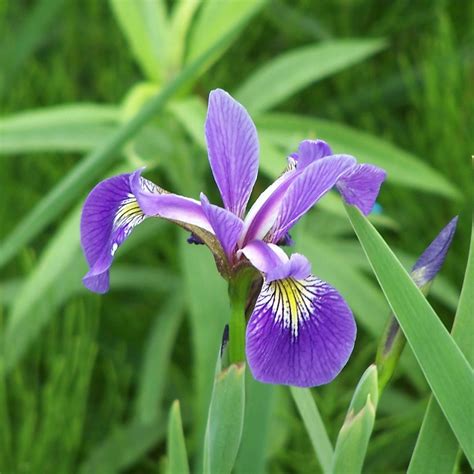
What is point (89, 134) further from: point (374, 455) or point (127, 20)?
point (374, 455)

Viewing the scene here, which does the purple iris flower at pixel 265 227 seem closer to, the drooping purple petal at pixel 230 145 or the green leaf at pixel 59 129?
the drooping purple petal at pixel 230 145

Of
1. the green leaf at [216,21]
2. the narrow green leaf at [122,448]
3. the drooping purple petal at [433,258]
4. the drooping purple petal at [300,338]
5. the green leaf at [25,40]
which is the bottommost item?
the drooping purple petal at [300,338]

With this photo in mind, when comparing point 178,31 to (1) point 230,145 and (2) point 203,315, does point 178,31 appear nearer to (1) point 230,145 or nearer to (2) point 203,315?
(2) point 203,315

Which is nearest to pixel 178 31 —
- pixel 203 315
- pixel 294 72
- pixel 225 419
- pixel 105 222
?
pixel 294 72

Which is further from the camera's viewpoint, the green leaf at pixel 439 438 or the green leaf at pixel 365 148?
the green leaf at pixel 365 148

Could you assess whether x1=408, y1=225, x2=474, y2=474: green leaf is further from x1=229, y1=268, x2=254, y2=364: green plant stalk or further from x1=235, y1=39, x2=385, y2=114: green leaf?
x1=235, y1=39, x2=385, y2=114: green leaf

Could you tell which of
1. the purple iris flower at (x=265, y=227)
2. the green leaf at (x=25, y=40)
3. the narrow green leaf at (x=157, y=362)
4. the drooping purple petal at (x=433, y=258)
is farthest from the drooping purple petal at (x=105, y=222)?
the green leaf at (x=25, y=40)

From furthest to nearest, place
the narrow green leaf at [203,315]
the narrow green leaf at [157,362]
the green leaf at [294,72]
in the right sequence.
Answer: the green leaf at [294,72] < the narrow green leaf at [157,362] < the narrow green leaf at [203,315]
